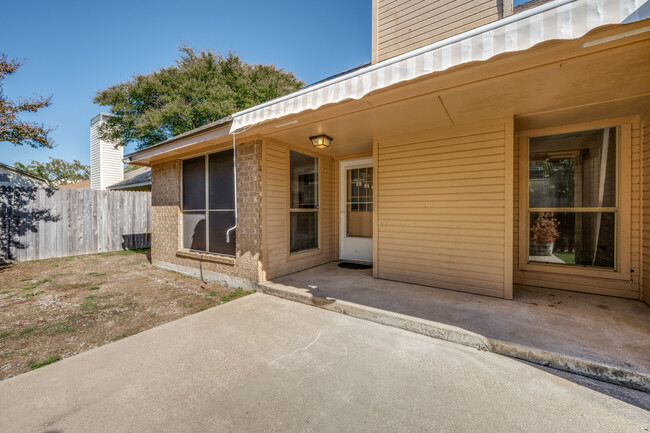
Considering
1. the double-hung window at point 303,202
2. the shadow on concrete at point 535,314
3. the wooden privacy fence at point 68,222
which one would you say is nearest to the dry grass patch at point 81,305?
the wooden privacy fence at point 68,222

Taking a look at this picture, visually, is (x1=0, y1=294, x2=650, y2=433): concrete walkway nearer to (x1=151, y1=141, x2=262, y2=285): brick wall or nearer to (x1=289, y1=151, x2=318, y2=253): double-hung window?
(x1=151, y1=141, x2=262, y2=285): brick wall

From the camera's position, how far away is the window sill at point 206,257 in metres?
4.75

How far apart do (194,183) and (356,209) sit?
3.66 meters

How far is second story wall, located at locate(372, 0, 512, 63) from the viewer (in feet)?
14.1

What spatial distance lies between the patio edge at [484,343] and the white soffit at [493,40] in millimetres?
2461

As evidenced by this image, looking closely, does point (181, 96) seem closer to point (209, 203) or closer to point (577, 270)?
point (209, 203)

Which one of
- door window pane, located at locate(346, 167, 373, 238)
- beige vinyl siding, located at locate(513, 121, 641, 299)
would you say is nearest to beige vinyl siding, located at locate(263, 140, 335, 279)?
door window pane, located at locate(346, 167, 373, 238)

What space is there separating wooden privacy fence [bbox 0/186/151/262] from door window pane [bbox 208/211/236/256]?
6428mm

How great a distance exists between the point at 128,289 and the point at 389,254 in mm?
4829

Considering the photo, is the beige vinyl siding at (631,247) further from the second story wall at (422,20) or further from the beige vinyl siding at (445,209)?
the second story wall at (422,20)

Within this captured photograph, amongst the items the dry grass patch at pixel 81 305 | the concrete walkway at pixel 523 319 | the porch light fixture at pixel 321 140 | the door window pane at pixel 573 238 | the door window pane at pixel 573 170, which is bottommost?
the dry grass patch at pixel 81 305

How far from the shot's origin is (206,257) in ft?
16.7

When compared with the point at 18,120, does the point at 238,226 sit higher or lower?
lower

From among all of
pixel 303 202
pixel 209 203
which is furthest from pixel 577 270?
pixel 209 203
